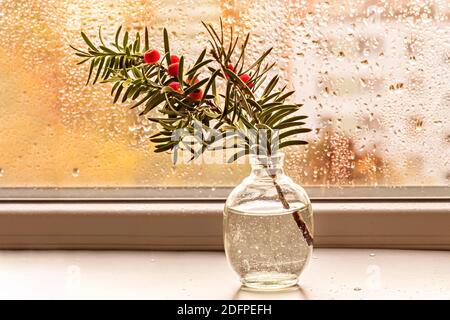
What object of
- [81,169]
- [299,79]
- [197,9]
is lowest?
[81,169]

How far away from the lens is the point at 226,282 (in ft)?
3.65

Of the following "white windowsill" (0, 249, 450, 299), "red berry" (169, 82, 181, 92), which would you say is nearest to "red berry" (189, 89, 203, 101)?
"red berry" (169, 82, 181, 92)

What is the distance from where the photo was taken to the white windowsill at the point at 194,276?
105 cm

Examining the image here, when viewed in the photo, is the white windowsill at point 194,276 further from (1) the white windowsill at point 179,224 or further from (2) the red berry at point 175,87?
(2) the red berry at point 175,87

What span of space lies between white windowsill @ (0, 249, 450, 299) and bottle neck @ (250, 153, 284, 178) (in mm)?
156

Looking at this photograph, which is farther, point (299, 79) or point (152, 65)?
point (299, 79)

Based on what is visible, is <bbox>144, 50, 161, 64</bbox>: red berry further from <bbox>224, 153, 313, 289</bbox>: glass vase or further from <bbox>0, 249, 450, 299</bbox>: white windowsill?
<bbox>0, 249, 450, 299</bbox>: white windowsill

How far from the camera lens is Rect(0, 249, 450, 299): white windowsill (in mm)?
1053

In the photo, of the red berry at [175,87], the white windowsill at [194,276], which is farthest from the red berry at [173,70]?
the white windowsill at [194,276]

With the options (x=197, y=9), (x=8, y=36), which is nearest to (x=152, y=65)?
(x=197, y=9)

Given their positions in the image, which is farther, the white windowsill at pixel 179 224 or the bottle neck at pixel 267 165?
the white windowsill at pixel 179 224

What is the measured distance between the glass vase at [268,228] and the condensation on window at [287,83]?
0.30 meters

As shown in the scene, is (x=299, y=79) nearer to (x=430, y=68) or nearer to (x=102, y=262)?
(x=430, y=68)

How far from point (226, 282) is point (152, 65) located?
1.03 ft
